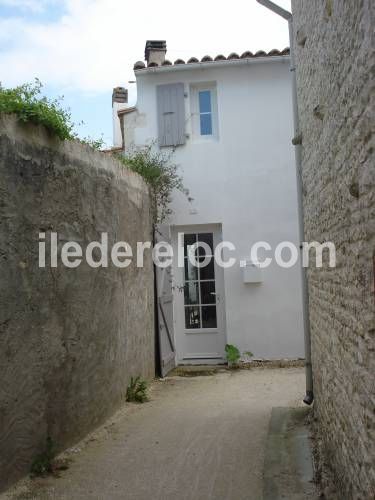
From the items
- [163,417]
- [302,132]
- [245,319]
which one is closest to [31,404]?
[163,417]

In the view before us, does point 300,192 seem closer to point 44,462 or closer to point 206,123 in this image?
point 44,462

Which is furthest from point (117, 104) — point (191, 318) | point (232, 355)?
point (232, 355)

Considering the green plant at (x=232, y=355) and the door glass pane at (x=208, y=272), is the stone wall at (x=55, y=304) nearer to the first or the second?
the green plant at (x=232, y=355)

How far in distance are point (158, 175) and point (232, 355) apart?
294 centimetres

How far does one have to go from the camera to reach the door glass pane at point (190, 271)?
28.5 feet

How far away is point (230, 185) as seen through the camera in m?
8.48

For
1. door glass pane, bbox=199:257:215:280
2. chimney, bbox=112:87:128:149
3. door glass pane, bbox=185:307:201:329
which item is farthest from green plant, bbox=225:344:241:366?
chimney, bbox=112:87:128:149

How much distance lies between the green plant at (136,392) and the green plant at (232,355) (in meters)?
2.06

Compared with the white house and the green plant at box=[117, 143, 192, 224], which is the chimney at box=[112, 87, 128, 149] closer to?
the white house

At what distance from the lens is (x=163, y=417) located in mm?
5645

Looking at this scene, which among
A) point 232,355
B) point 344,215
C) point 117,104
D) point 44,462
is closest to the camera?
point 344,215

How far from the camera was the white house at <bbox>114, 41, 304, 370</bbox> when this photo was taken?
27.3ft

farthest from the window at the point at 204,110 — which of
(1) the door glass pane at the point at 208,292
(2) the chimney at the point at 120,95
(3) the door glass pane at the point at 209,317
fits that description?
(2) the chimney at the point at 120,95

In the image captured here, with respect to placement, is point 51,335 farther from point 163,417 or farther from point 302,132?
point 302,132
